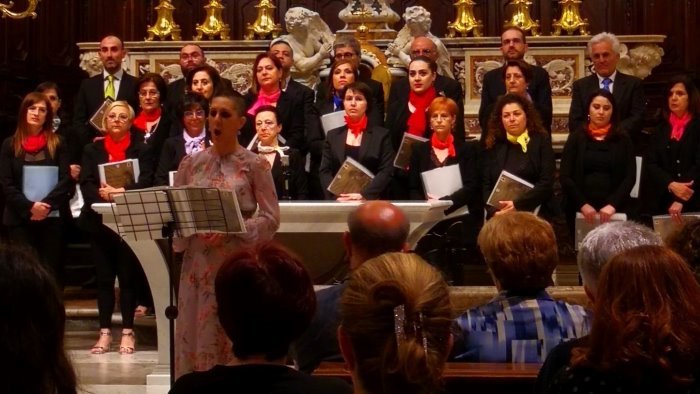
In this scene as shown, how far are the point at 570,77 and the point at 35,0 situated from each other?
13.4 feet

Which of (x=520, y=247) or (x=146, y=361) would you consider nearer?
(x=520, y=247)

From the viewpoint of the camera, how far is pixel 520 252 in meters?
3.44

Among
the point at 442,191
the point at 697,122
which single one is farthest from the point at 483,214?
the point at 697,122

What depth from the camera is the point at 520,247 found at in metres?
3.43

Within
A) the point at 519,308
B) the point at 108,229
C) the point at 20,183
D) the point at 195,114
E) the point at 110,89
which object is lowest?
the point at 519,308

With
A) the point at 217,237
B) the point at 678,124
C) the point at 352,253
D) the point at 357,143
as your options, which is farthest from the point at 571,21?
the point at 352,253

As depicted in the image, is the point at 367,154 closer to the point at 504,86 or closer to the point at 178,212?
the point at 504,86

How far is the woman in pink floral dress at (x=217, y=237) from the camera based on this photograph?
491 cm

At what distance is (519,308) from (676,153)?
438 centimetres

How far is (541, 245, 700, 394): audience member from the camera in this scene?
7.95 ft

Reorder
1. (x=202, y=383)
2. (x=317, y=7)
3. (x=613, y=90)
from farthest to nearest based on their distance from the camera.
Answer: (x=317, y=7), (x=613, y=90), (x=202, y=383)

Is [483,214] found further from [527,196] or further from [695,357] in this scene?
[695,357]

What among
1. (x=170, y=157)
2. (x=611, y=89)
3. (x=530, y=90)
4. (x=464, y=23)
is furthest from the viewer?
(x=464, y=23)

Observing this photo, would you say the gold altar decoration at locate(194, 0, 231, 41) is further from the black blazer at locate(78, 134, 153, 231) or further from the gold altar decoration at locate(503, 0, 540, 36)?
the black blazer at locate(78, 134, 153, 231)
